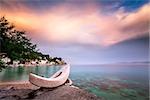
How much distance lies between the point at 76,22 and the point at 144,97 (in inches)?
92.6

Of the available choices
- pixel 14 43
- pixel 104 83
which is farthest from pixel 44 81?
pixel 104 83

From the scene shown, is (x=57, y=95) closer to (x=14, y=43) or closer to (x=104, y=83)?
(x=14, y=43)

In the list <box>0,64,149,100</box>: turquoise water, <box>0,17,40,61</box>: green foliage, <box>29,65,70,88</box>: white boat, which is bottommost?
<box>0,64,149,100</box>: turquoise water

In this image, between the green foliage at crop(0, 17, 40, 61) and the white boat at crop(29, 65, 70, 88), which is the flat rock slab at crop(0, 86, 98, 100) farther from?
the green foliage at crop(0, 17, 40, 61)

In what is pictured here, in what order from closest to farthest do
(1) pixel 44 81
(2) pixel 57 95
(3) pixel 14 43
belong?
(2) pixel 57 95
(1) pixel 44 81
(3) pixel 14 43

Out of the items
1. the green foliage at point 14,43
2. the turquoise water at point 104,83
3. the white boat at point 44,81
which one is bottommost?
the turquoise water at point 104,83

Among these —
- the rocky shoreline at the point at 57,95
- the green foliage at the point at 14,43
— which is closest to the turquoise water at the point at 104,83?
the green foliage at the point at 14,43

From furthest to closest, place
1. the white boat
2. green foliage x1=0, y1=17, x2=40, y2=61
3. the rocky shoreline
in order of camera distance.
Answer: green foliage x1=0, y1=17, x2=40, y2=61 → the white boat → the rocky shoreline

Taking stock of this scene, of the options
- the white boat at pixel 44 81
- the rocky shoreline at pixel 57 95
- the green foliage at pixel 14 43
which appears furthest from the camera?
the green foliage at pixel 14 43

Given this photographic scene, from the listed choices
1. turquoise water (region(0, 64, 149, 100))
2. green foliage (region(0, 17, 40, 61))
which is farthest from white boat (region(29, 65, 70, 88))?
green foliage (region(0, 17, 40, 61))

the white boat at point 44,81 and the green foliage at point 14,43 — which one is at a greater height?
the green foliage at point 14,43

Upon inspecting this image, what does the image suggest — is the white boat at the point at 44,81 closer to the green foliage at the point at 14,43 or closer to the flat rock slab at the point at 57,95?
the flat rock slab at the point at 57,95

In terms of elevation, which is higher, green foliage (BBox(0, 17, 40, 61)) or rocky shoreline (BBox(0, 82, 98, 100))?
green foliage (BBox(0, 17, 40, 61))

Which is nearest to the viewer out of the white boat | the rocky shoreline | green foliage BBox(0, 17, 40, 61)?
the rocky shoreline
